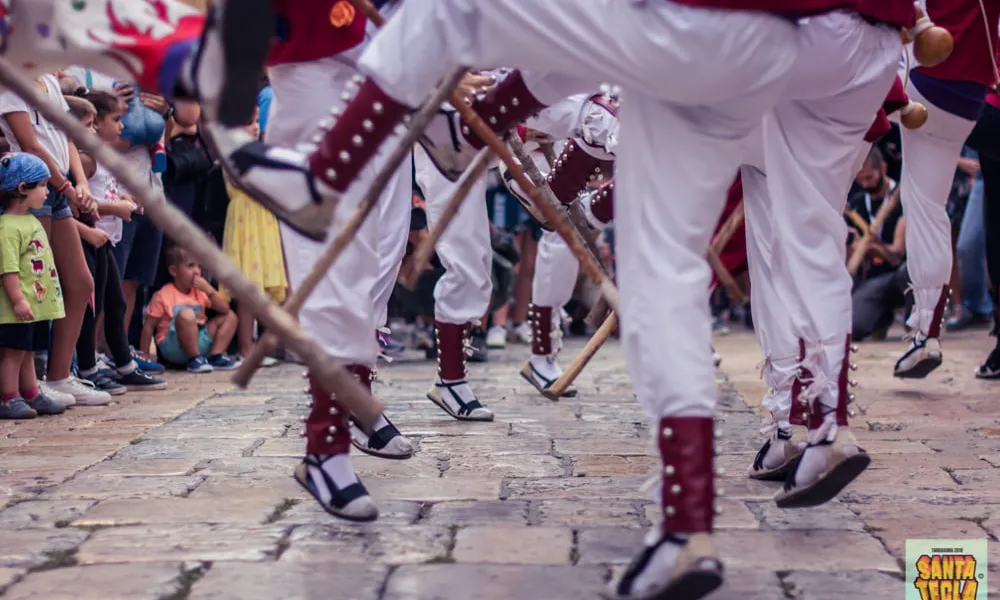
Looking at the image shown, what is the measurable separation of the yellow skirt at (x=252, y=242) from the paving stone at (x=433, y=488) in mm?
3865

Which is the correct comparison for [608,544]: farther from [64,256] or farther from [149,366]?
[149,366]

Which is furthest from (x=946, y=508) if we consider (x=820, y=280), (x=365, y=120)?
(x=365, y=120)

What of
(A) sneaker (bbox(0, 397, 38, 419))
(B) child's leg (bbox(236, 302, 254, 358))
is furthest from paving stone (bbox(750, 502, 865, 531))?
(B) child's leg (bbox(236, 302, 254, 358))

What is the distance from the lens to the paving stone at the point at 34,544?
244cm

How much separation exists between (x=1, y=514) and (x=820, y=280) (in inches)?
83.4

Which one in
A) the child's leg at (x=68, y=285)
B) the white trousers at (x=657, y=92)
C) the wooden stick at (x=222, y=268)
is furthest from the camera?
the child's leg at (x=68, y=285)

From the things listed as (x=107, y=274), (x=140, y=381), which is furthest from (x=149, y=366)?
(x=107, y=274)

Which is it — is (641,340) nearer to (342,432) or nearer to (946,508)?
(342,432)

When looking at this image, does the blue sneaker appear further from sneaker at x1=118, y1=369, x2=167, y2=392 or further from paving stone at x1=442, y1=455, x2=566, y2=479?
paving stone at x1=442, y1=455, x2=566, y2=479

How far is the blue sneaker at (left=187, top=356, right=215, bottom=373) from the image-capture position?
663cm

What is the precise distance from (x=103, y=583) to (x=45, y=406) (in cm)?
278

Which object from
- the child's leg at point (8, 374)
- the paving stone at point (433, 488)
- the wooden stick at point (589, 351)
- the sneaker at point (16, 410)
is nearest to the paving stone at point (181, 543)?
the paving stone at point (433, 488)

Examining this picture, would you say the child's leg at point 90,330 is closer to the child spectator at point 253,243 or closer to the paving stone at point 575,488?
the child spectator at point 253,243

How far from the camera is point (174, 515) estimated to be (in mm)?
2824
